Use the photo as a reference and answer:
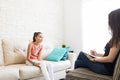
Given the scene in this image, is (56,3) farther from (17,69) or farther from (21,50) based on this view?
(17,69)

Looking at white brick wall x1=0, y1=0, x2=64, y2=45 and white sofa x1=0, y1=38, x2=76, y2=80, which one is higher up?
white brick wall x1=0, y1=0, x2=64, y2=45

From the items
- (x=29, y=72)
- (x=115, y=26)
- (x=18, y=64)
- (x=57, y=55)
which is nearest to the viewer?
(x=115, y=26)

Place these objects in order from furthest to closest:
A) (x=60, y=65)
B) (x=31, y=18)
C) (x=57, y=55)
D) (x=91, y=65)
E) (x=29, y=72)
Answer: (x=31, y=18), (x=57, y=55), (x=60, y=65), (x=29, y=72), (x=91, y=65)

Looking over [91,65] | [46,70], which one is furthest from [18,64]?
[91,65]

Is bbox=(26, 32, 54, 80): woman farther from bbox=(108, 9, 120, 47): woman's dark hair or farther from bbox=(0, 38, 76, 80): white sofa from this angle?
bbox=(108, 9, 120, 47): woman's dark hair

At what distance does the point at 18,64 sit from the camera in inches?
126

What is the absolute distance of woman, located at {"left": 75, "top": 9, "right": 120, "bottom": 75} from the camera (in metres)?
1.79

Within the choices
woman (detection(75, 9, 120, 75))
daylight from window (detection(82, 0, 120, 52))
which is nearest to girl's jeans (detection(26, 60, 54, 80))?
woman (detection(75, 9, 120, 75))

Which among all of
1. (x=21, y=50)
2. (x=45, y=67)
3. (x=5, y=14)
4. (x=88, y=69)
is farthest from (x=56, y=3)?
(x=88, y=69)

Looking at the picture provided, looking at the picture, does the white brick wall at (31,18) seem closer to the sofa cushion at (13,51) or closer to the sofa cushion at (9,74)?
the sofa cushion at (13,51)

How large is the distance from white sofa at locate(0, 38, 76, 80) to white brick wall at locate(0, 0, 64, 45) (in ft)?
1.30

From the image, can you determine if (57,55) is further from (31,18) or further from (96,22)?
(96,22)

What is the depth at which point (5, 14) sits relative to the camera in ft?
11.5

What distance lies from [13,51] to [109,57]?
6.41 ft
